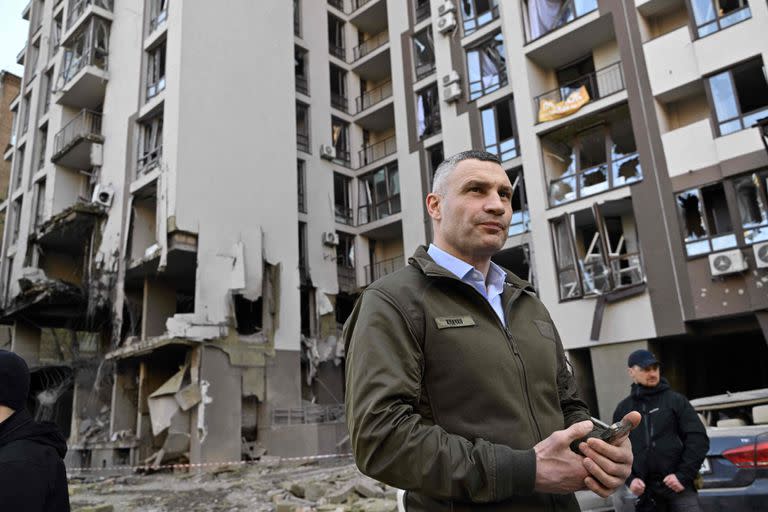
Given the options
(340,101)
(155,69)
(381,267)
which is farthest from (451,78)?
(155,69)

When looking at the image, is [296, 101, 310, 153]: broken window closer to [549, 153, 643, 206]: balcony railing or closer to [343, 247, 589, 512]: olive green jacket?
[549, 153, 643, 206]: balcony railing

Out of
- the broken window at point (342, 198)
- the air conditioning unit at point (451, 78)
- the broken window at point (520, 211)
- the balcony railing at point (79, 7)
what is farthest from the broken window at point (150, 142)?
the broken window at point (520, 211)

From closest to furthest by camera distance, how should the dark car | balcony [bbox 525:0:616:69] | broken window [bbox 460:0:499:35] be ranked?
1. the dark car
2. balcony [bbox 525:0:616:69]
3. broken window [bbox 460:0:499:35]

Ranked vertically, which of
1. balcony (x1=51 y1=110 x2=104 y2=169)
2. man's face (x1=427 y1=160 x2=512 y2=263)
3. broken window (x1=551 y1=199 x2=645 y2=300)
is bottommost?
man's face (x1=427 y1=160 x2=512 y2=263)

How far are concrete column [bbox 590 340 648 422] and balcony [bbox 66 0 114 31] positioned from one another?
23250 millimetres

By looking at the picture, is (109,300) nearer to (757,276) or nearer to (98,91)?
(98,91)

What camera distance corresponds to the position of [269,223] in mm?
21062

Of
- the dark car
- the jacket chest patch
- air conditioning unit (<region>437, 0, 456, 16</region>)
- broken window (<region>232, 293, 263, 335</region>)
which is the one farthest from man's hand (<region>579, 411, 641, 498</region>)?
air conditioning unit (<region>437, 0, 456, 16</region>)

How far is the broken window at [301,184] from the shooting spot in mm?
24859

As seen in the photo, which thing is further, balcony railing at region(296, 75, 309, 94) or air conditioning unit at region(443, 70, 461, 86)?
balcony railing at region(296, 75, 309, 94)

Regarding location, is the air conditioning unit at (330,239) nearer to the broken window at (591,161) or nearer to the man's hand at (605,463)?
the broken window at (591,161)

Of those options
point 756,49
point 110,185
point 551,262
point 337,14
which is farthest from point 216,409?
point 337,14

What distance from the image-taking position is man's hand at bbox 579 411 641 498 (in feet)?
5.29

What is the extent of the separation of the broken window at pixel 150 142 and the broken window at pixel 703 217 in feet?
54.9
